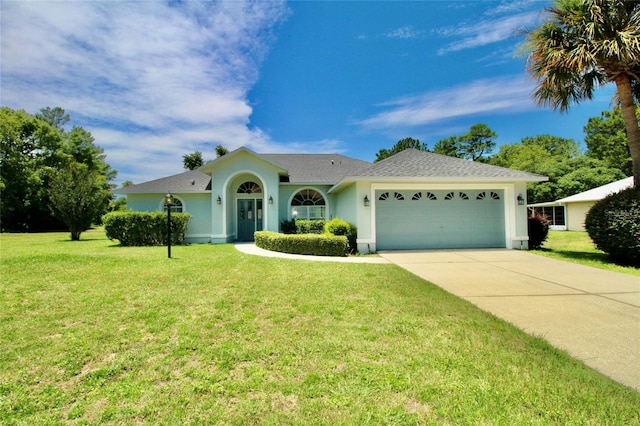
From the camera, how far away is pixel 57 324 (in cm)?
414

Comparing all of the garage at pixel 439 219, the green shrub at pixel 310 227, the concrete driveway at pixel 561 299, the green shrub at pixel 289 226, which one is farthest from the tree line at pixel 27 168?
the concrete driveway at pixel 561 299

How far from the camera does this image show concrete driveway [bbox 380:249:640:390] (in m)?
3.39

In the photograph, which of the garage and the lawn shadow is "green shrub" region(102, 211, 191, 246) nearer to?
the garage

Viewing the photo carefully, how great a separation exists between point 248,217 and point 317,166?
18.6ft

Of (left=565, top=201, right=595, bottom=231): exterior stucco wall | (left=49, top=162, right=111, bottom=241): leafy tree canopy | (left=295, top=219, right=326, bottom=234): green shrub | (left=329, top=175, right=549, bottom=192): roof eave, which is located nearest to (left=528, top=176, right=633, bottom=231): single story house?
(left=565, top=201, right=595, bottom=231): exterior stucco wall

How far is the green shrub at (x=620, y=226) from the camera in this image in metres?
8.42

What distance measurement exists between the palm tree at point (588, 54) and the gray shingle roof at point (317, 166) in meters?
9.52

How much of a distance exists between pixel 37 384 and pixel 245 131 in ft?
67.1

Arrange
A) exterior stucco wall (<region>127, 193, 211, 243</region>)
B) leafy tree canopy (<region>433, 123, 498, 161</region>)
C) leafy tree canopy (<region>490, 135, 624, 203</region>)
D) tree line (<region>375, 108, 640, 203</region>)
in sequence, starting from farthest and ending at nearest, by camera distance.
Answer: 1. leafy tree canopy (<region>433, 123, 498, 161</region>)
2. tree line (<region>375, 108, 640, 203</region>)
3. leafy tree canopy (<region>490, 135, 624, 203</region>)
4. exterior stucco wall (<region>127, 193, 211, 243</region>)

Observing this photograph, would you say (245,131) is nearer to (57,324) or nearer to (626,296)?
(57,324)

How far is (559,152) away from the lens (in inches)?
1706

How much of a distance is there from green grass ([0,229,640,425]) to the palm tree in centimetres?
991

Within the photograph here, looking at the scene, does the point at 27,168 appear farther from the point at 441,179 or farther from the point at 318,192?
the point at 441,179

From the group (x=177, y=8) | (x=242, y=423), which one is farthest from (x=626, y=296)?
(x=177, y=8)
